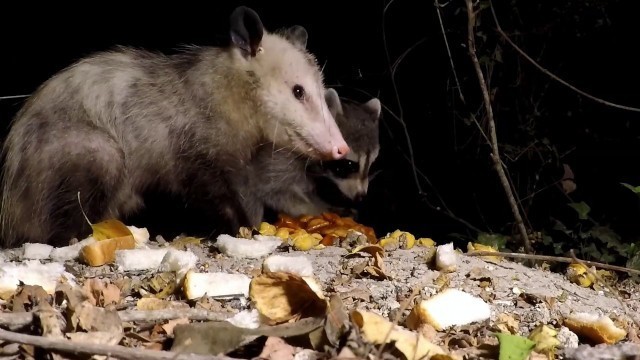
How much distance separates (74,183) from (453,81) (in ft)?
8.70

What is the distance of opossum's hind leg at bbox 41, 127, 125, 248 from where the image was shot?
3.42 m

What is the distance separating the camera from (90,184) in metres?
3.45

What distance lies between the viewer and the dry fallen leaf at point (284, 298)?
1.95 m

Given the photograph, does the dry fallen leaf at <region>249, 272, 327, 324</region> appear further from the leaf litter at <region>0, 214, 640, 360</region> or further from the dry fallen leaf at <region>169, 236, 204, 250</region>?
the dry fallen leaf at <region>169, 236, 204, 250</region>

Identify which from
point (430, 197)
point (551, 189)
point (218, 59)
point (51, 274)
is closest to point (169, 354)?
point (51, 274)

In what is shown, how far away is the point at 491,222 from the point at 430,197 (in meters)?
0.50

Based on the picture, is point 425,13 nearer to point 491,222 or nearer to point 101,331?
point 491,222

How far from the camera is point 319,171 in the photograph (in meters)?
4.67

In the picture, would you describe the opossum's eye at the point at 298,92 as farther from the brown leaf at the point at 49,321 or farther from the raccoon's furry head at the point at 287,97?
the brown leaf at the point at 49,321

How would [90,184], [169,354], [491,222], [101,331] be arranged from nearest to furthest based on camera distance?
[169,354], [101,331], [90,184], [491,222]

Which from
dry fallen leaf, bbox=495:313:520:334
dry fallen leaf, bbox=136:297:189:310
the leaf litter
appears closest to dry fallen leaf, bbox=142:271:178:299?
the leaf litter

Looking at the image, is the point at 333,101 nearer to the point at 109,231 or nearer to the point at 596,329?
the point at 109,231

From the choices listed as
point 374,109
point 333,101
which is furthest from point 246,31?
point 374,109

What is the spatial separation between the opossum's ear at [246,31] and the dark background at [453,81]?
27cm
